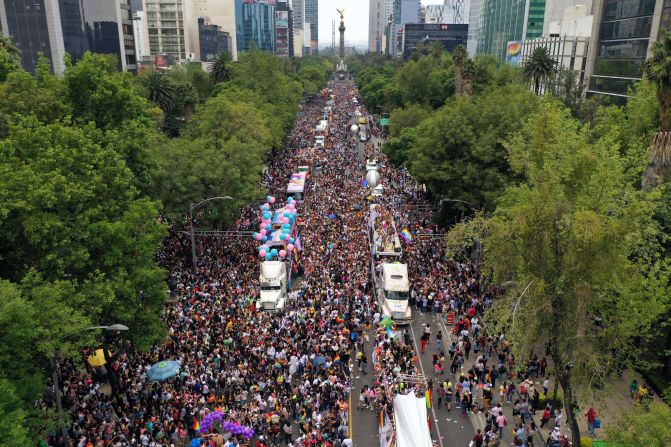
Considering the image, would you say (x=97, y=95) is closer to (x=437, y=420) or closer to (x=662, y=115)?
(x=437, y=420)

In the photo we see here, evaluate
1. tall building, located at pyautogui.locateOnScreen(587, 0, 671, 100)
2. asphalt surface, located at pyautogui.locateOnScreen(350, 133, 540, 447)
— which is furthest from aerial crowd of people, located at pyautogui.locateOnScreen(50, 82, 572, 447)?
tall building, located at pyautogui.locateOnScreen(587, 0, 671, 100)

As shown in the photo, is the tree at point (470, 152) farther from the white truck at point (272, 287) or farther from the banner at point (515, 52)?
the banner at point (515, 52)

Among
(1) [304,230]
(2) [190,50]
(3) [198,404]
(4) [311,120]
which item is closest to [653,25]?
(1) [304,230]

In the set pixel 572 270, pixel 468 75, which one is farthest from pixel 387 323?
pixel 468 75

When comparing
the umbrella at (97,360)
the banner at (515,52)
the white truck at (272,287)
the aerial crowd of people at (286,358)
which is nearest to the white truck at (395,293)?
the aerial crowd of people at (286,358)

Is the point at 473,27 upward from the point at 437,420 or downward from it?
upward

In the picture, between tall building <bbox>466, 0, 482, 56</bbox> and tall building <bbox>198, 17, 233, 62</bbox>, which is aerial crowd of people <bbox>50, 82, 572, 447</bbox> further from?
tall building <bbox>466, 0, 482, 56</bbox>

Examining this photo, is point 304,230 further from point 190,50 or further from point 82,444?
point 190,50
